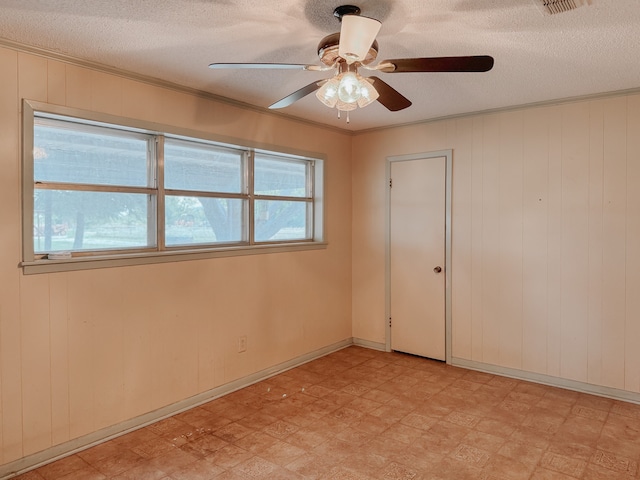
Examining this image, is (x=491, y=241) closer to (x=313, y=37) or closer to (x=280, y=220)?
(x=280, y=220)

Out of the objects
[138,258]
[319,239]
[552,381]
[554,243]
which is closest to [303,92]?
[138,258]

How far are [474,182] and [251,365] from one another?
8.57 ft

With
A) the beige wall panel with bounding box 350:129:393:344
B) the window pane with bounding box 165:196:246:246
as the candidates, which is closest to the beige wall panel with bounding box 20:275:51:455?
the window pane with bounding box 165:196:246:246

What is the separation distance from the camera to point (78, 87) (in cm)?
264

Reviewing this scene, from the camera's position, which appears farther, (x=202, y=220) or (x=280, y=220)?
(x=280, y=220)

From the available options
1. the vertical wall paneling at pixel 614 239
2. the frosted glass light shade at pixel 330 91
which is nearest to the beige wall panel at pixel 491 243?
A: the vertical wall paneling at pixel 614 239

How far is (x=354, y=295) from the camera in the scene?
4.91 m

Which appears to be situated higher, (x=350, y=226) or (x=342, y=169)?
(x=342, y=169)

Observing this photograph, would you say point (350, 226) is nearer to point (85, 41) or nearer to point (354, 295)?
point (354, 295)

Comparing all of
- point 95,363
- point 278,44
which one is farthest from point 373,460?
point 278,44

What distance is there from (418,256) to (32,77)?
3450mm

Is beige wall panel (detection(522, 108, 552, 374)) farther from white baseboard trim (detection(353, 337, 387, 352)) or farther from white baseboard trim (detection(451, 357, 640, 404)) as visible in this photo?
white baseboard trim (detection(353, 337, 387, 352))

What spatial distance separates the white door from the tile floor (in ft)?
2.26

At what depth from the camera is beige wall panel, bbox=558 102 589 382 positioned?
137 inches
